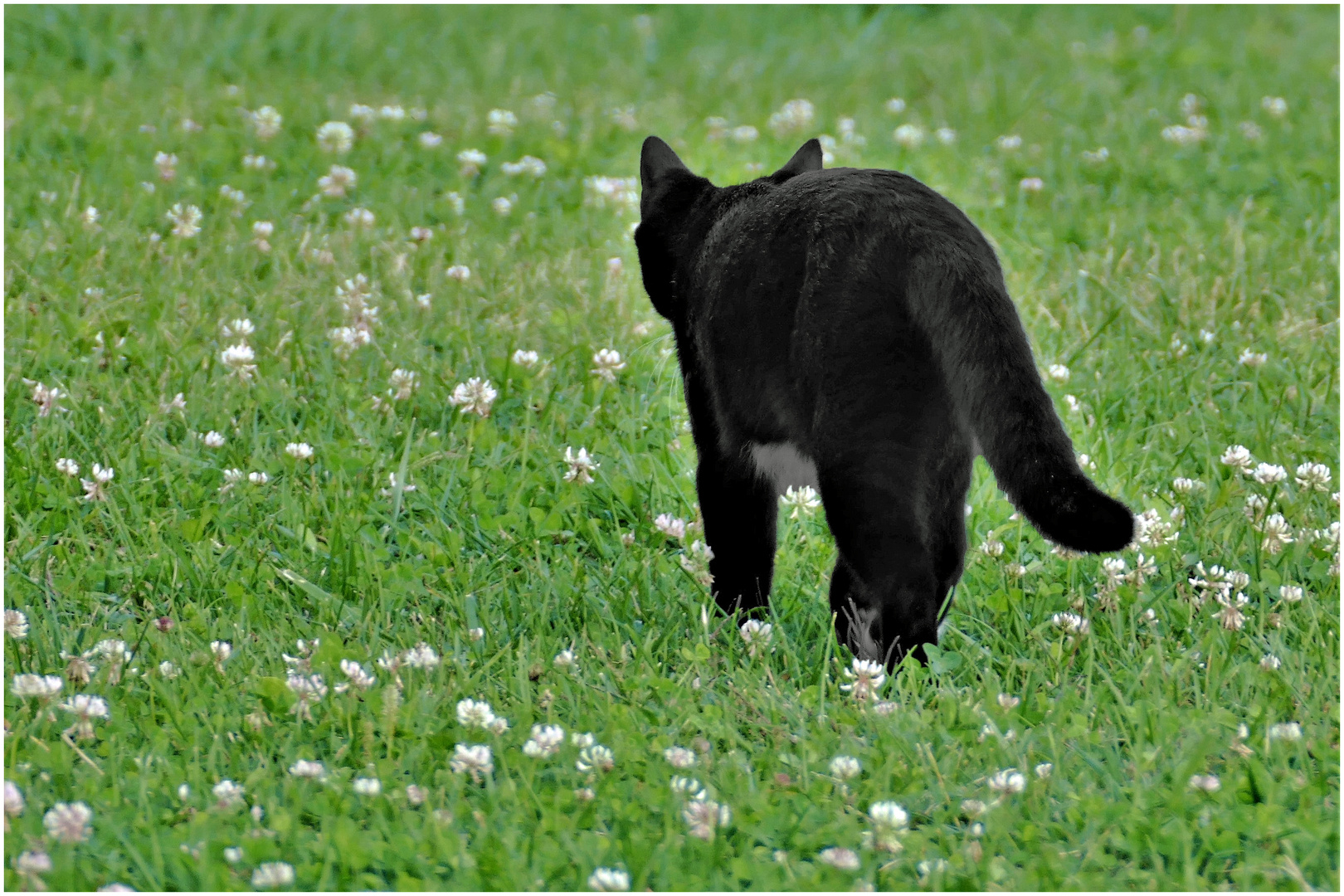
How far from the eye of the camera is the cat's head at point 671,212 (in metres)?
3.57

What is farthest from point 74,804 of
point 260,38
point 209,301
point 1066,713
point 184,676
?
point 260,38

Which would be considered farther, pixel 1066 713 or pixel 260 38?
pixel 260 38

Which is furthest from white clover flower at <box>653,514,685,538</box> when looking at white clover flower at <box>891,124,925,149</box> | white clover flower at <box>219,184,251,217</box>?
white clover flower at <box>891,124,925,149</box>

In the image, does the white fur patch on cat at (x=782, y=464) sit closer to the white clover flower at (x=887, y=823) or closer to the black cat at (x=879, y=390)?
the black cat at (x=879, y=390)

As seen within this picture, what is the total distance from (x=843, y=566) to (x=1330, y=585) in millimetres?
1506

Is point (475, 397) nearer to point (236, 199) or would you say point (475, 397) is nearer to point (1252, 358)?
point (236, 199)

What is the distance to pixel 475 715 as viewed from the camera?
2842mm

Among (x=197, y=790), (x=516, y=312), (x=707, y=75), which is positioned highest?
(x=707, y=75)

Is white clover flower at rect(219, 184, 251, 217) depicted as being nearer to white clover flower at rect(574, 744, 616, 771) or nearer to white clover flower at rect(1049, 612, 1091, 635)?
white clover flower at rect(574, 744, 616, 771)

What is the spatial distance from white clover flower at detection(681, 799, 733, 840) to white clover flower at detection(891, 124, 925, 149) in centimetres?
530

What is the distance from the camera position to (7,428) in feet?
14.0

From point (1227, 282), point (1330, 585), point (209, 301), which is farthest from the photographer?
point (1227, 282)

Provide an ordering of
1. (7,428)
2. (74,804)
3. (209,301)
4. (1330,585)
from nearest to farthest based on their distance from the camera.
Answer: (74,804)
(1330,585)
(7,428)
(209,301)

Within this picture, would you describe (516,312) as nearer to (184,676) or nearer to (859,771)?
(184,676)
